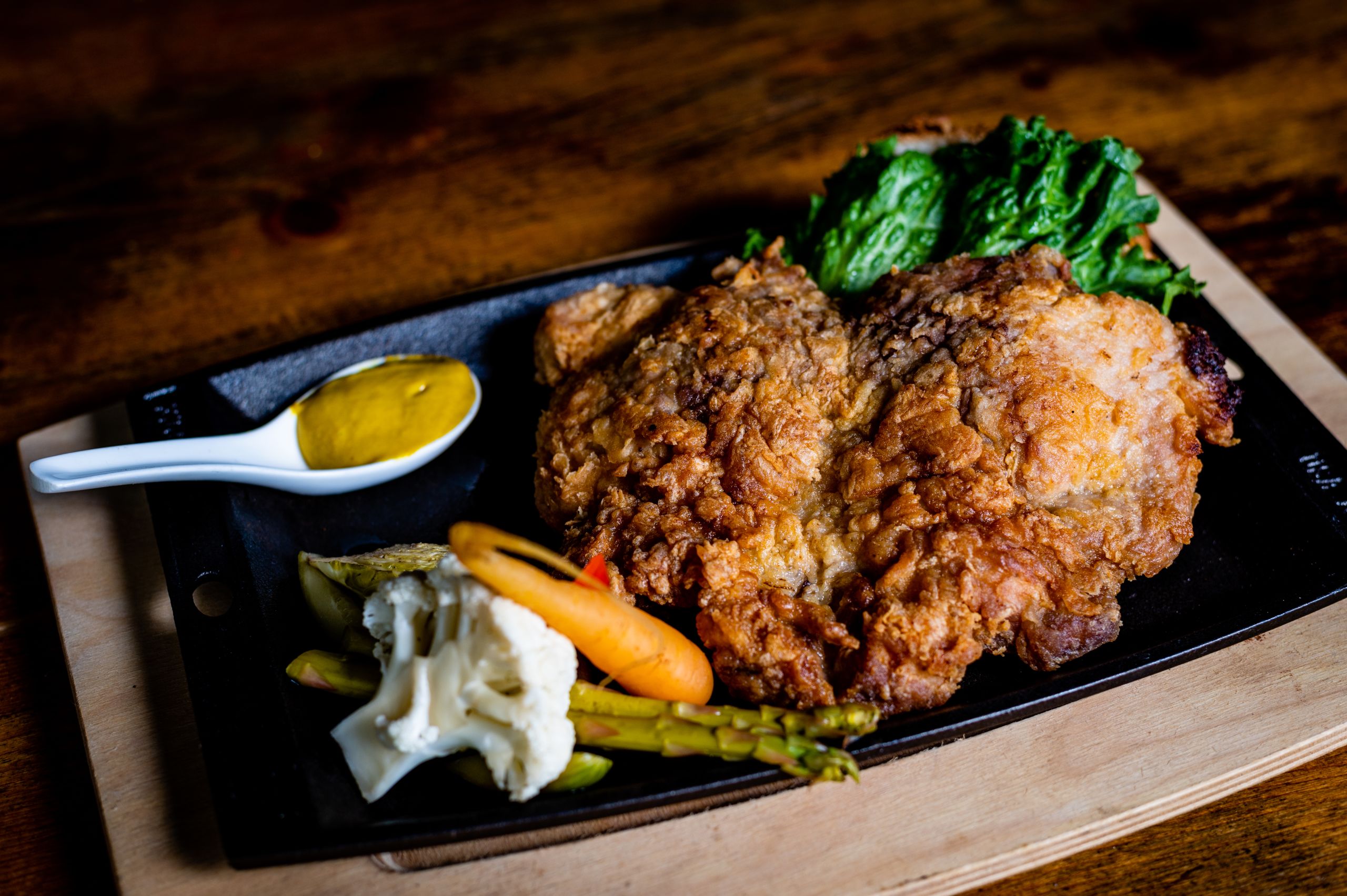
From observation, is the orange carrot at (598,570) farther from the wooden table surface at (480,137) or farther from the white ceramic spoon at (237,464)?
the wooden table surface at (480,137)

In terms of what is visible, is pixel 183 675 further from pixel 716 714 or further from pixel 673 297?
pixel 673 297

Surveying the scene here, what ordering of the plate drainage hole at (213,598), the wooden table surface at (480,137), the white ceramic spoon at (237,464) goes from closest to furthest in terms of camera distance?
the plate drainage hole at (213,598) < the white ceramic spoon at (237,464) < the wooden table surface at (480,137)

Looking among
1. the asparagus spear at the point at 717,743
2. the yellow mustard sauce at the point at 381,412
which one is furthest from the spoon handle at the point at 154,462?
the asparagus spear at the point at 717,743

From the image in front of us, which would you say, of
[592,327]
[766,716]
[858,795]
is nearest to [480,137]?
[592,327]

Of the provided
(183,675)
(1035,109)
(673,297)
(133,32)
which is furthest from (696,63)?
(183,675)

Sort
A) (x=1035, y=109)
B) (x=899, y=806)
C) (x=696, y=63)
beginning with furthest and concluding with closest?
(x=696, y=63), (x=1035, y=109), (x=899, y=806)

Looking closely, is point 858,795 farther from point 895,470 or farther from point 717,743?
point 895,470
